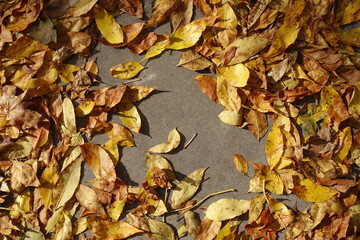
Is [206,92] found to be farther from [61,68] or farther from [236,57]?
[61,68]

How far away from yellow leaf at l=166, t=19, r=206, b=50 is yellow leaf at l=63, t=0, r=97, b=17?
0.36 m

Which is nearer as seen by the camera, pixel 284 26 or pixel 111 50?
pixel 284 26

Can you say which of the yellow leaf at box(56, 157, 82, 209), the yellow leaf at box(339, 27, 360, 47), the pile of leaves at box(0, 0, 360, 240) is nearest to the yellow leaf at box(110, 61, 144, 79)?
the pile of leaves at box(0, 0, 360, 240)

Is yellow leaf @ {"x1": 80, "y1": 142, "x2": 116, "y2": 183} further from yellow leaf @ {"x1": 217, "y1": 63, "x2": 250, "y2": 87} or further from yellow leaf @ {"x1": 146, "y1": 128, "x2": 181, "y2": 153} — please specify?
yellow leaf @ {"x1": 217, "y1": 63, "x2": 250, "y2": 87}

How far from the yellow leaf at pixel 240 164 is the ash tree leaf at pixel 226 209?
0.12 metres

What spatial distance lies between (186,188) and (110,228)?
34cm

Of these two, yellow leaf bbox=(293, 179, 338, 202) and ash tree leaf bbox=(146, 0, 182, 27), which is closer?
yellow leaf bbox=(293, 179, 338, 202)

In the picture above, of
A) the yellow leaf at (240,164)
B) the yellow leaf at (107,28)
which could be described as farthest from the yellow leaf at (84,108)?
the yellow leaf at (240,164)

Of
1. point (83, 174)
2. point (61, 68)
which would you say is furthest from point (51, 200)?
point (61, 68)

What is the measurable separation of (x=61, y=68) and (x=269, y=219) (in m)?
1.04

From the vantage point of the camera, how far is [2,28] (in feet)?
5.55

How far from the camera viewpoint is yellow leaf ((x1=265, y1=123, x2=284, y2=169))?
5.36 feet

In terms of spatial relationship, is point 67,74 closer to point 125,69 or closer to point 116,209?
point 125,69

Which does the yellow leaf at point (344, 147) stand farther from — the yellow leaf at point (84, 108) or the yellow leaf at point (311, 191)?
the yellow leaf at point (84, 108)
